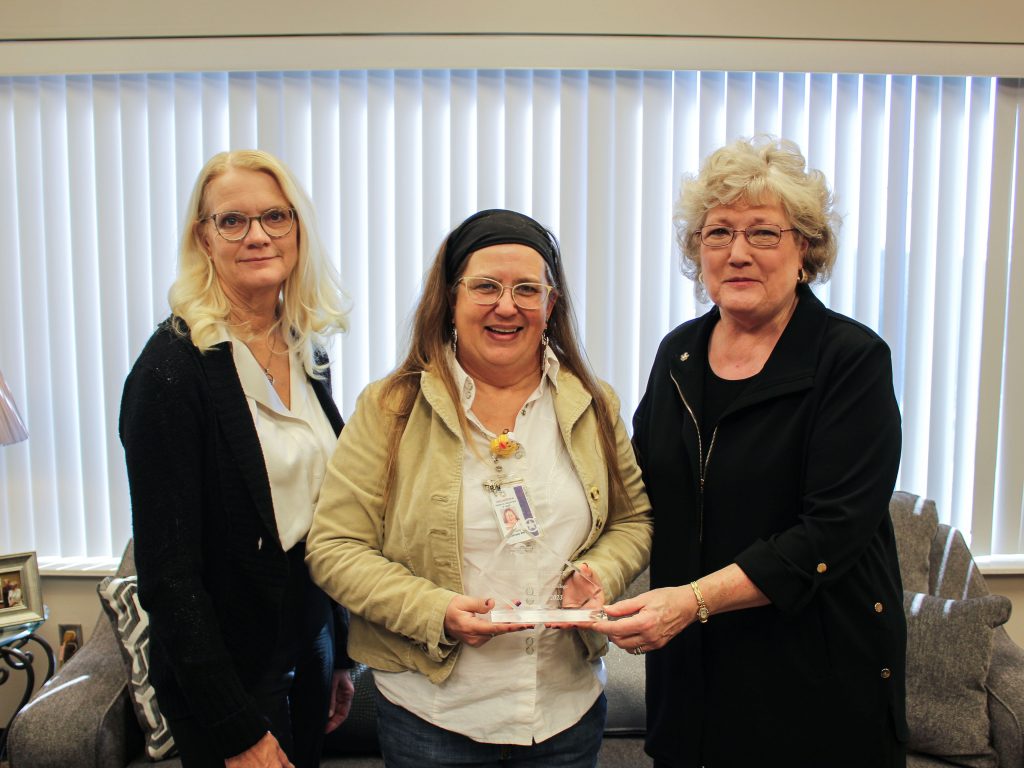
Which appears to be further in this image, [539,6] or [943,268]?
[943,268]

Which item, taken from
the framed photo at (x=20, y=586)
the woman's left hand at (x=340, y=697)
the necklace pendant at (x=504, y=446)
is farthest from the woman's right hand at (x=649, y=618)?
the framed photo at (x=20, y=586)

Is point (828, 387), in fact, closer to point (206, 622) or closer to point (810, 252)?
point (810, 252)

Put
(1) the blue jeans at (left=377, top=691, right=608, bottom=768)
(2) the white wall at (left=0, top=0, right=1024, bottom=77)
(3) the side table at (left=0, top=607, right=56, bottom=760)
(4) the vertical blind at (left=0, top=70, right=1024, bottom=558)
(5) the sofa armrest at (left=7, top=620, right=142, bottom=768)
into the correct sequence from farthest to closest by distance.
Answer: (4) the vertical blind at (left=0, top=70, right=1024, bottom=558), (2) the white wall at (left=0, top=0, right=1024, bottom=77), (3) the side table at (left=0, top=607, right=56, bottom=760), (5) the sofa armrest at (left=7, top=620, right=142, bottom=768), (1) the blue jeans at (left=377, top=691, right=608, bottom=768)

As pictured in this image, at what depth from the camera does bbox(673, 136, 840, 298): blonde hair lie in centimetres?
152

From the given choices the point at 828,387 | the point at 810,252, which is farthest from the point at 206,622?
the point at 810,252

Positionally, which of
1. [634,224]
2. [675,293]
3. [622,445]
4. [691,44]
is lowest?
[622,445]

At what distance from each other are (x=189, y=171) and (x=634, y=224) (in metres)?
1.65

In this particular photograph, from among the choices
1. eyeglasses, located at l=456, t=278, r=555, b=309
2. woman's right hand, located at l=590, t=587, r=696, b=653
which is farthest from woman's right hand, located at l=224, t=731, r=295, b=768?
eyeglasses, located at l=456, t=278, r=555, b=309

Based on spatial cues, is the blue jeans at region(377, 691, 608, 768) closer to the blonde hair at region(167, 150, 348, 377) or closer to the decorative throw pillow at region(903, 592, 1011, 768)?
the blonde hair at region(167, 150, 348, 377)

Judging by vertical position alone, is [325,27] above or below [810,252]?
above

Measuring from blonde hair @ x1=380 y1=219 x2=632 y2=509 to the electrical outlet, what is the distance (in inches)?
87.3

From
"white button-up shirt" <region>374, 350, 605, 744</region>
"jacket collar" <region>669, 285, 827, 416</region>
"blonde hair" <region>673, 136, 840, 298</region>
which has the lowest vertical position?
"white button-up shirt" <region>374, 350, 605, 744</region>

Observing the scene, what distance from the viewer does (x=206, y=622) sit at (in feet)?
4.66

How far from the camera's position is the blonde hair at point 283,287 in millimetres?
1525
